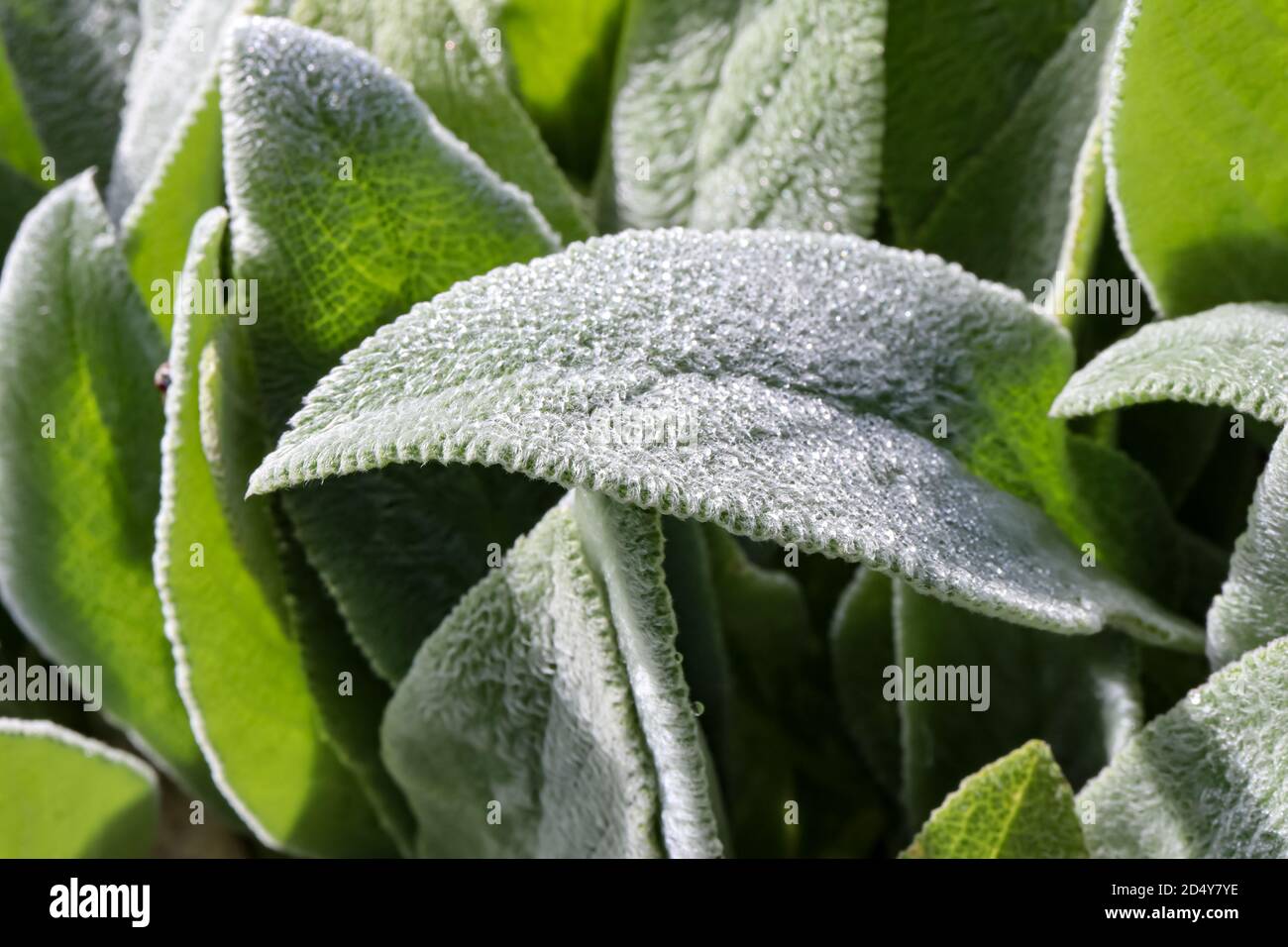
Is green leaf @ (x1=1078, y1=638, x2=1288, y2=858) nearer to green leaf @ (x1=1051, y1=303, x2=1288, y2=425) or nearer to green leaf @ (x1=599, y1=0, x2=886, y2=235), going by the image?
green leaf @ (x1=1051, y1=303, x2=1288, y2=425)

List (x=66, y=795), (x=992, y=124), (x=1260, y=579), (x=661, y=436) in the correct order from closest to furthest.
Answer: (x=661, y=436) → (x=1260, y=579) → (x=66, y=795) → (x=992, y=124)

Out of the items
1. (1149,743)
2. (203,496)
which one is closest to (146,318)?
(203,496)

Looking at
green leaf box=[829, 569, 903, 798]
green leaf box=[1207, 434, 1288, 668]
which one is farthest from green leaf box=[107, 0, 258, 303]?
green leaf box=[1207, 434, 1288, 668]

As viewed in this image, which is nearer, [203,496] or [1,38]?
[203,496]

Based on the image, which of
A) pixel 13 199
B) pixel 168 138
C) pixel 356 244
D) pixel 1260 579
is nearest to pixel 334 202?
pixel 356 244

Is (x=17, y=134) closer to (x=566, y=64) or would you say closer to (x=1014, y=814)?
(x=566, y=64)

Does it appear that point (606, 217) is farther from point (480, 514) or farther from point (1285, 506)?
point (1285, 506)
